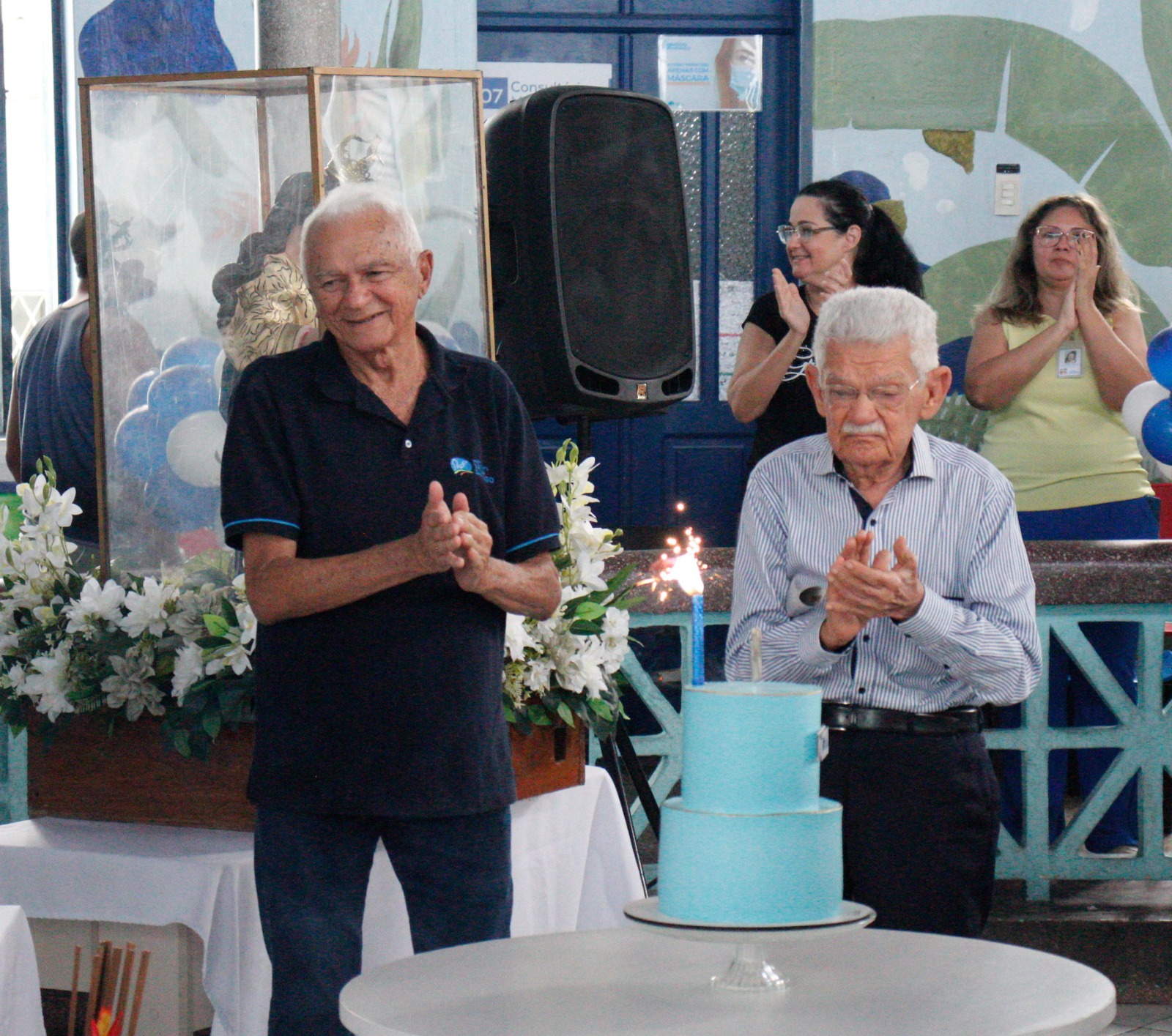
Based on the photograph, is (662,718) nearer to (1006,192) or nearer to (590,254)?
(590,254)

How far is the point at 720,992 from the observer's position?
140 centimetres

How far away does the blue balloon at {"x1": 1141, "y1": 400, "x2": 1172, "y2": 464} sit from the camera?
345 cm

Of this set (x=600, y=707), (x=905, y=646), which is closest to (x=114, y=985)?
(x=600, y=707)

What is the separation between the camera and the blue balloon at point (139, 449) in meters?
2.48

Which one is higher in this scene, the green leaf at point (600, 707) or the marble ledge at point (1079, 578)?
the marble ledge at point (1079, 578)

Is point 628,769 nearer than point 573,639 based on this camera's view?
No

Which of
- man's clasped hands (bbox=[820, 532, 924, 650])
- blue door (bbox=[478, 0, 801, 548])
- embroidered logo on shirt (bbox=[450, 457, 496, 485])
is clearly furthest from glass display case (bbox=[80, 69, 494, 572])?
blue door (bbox=[478, 0, 801, 548])

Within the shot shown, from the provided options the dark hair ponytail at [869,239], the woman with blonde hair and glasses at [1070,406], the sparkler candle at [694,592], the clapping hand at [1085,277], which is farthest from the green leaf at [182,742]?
the clapping hand at [1085,277]

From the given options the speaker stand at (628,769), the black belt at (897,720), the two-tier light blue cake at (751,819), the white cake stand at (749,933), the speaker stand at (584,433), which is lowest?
the speaker stand at (628,769)

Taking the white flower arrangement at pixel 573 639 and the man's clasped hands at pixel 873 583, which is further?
the white flower arrangement at pixel 573 639

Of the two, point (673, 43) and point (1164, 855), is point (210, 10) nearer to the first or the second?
point (673, 43)

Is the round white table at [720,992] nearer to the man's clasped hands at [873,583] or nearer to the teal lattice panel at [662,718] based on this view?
the man's clasped hands at [873,583]

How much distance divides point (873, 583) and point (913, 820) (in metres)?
0.36

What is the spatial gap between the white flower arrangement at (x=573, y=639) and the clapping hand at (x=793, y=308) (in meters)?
1.04
